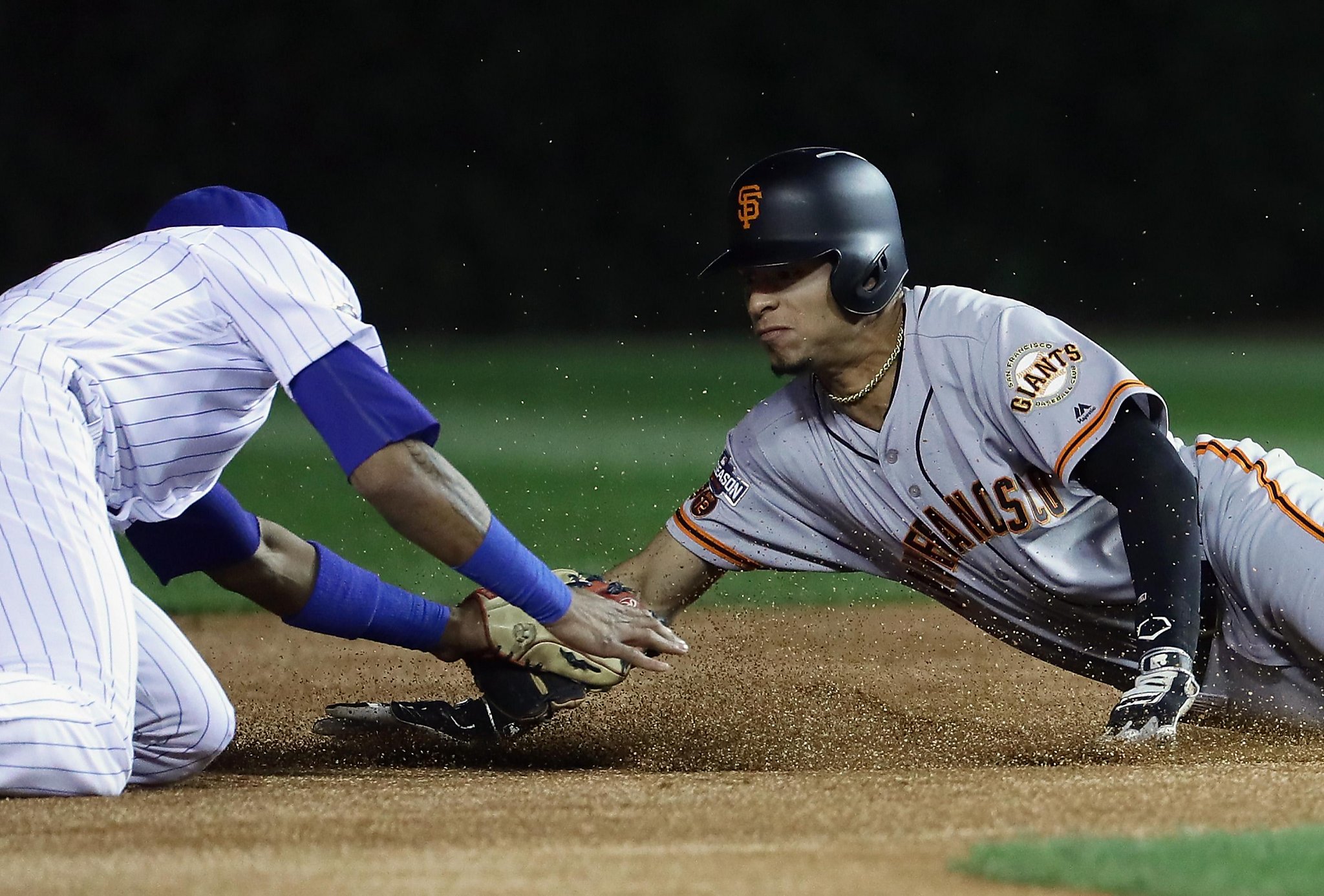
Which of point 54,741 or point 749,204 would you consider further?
point 749,204

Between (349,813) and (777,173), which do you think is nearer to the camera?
(349,813)

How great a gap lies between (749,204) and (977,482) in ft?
2.30

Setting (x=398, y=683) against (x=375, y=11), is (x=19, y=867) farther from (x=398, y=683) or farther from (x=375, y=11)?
(x=375, y=11)

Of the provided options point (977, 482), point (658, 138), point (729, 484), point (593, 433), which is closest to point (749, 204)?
point (729, 484)

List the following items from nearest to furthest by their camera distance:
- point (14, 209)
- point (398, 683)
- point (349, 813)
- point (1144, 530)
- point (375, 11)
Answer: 1. point (349, 813)
2. point (1144, 530)
3. point (398, 683)
4. point (14, 209)
5. point (375, 11)

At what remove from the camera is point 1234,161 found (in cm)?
1778

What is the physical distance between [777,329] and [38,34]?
15547 millimetres

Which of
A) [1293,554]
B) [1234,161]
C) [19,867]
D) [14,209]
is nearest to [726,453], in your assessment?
[1293,554]

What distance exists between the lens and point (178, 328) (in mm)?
2562

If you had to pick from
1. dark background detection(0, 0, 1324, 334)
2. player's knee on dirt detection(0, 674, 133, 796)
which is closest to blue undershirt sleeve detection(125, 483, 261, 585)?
player's knee on dirt detection(0, 674, 133, 796)

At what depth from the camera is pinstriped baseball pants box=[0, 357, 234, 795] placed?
2.39 m

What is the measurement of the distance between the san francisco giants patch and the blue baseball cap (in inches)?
53.3

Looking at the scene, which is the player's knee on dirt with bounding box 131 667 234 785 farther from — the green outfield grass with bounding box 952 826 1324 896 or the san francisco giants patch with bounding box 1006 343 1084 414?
the san francisco giants patch with bounding box 1006 343 1084 414

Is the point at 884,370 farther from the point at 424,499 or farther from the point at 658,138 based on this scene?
the point at 658,138
